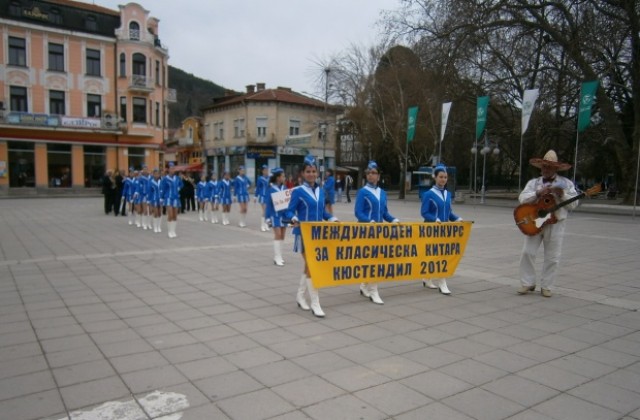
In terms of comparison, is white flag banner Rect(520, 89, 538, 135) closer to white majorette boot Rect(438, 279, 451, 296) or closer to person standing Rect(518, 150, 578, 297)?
person standing Rect(518, 150, 578, 297)

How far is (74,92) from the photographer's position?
132 ft

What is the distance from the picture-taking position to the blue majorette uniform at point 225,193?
17.7m

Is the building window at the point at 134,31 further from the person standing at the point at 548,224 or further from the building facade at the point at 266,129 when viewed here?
the person standing at the point at 548,224

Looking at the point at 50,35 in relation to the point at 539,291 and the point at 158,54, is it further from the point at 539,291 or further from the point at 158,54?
the point at 539,291

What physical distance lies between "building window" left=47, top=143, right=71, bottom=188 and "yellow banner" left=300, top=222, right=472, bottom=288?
131 feet

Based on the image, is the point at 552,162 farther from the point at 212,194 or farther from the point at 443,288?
the point at 212,194

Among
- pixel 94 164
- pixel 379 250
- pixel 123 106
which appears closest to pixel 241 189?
pixel 379 250

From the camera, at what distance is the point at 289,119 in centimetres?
5031

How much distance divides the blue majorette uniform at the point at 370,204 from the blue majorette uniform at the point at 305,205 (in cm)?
61

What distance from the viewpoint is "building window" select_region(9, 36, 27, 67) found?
37656 mm

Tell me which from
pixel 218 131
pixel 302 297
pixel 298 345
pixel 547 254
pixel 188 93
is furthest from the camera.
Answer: pixel 188 93

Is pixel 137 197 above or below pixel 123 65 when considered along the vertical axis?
below

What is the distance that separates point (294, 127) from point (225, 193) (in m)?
34.3

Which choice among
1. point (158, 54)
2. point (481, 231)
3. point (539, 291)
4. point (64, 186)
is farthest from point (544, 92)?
point (64, 186)
